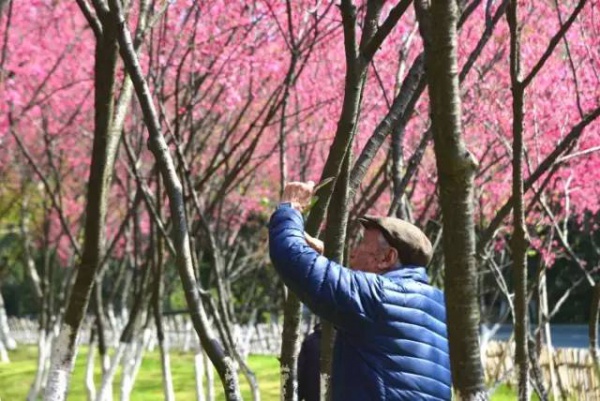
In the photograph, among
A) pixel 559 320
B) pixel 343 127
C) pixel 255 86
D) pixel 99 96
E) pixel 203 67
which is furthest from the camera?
pixel 559 320

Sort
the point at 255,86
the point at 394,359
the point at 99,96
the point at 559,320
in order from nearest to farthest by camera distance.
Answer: the point at 394,359
the point at 99,96
the point at 255,86
the point at 559,320

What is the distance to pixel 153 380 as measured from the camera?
18.7m

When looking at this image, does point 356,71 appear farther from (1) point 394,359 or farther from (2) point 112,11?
(1) point 394,359

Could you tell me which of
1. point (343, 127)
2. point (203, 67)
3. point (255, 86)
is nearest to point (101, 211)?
point (343, 127)

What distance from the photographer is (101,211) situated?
544 centimetres

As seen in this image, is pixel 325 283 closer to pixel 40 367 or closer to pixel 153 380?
pixel 40 367

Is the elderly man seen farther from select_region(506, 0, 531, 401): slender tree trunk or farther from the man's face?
select_region(506, 0, 531, 401): slender tree trunk

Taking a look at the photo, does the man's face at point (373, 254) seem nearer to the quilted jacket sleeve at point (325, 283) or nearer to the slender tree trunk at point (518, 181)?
the quilted jacket sleeve at point (325, 283)

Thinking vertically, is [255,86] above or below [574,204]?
above

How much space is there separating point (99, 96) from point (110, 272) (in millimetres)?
28205

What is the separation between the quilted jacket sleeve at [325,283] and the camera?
2.78 metres

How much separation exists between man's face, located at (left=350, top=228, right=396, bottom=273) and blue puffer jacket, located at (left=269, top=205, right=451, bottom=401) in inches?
3.2

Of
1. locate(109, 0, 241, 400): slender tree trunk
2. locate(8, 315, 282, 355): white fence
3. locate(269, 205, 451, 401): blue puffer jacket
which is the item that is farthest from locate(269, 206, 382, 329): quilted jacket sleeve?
locate(8, 315, 282, 355): white fence

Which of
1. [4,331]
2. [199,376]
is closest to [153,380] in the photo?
[199,376]
